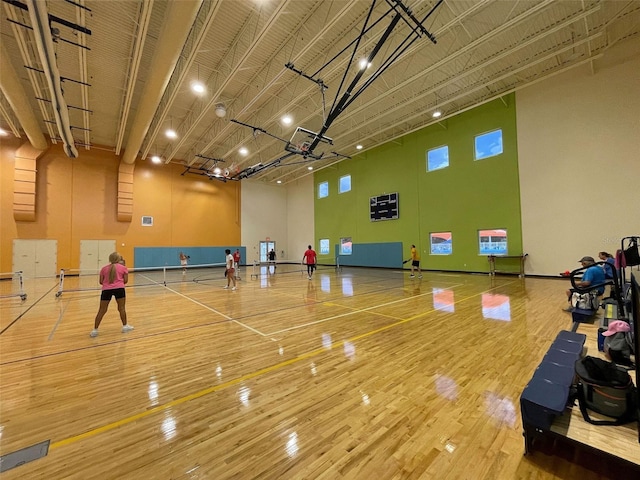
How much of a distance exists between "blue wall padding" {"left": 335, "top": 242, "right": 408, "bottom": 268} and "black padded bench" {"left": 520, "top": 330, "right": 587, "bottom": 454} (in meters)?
13.8

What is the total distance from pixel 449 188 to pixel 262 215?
1497cm

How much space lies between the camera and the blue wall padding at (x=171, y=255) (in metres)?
17.7

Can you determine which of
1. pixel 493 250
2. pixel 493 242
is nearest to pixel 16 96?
pixel 493 242

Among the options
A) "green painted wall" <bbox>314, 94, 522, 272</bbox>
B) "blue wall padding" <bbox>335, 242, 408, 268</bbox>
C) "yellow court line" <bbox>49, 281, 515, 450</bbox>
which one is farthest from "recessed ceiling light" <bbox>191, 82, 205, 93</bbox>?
"blue wall padding" <bbox>335, 242, 408, 268</bbox>

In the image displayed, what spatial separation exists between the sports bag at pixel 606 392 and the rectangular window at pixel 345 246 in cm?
1736

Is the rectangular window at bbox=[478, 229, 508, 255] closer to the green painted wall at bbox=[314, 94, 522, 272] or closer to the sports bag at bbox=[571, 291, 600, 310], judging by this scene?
the green painted wall at bbox=[314, 94, 522, 272]

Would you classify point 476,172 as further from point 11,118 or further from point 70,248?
point 70,248

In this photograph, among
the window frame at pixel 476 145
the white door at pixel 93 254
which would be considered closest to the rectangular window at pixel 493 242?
the window frame at pixel 476 145

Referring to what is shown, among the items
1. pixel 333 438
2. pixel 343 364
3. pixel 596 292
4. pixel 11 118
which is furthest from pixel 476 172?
pixel 11 118

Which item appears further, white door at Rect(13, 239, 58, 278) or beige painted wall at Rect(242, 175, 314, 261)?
beige painted wall at Rect(242, 175, 314, 261)

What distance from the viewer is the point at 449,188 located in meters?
14.0

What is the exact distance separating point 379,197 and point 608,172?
9976 mm

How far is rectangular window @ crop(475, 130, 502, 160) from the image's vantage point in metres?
12.5

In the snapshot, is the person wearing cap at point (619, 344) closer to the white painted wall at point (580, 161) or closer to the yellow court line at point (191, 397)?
the yellow court line at point (191, 397)
